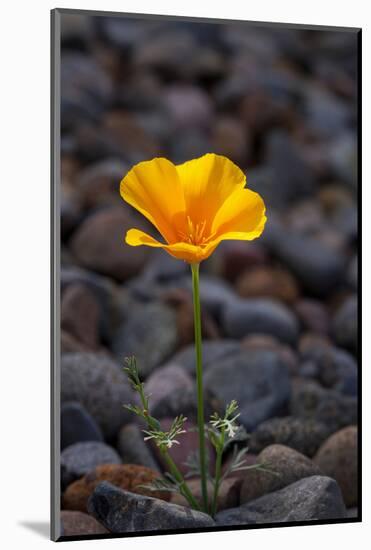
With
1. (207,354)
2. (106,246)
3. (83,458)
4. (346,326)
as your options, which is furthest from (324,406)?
(106,246)

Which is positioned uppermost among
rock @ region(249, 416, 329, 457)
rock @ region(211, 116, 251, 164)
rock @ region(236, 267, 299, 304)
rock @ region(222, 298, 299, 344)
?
rock @ region(211, 116, 251, 164)

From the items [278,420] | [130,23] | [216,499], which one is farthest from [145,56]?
[216,499]

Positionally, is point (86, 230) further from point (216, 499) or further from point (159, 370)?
point (216, 499)

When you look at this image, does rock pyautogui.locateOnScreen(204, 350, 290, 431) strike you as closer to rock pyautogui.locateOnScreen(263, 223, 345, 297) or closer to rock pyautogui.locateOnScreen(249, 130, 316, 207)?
rock pyautogui.locateOnScreen(263, 223, 345, 297)

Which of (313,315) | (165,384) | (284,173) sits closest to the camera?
(165,384)

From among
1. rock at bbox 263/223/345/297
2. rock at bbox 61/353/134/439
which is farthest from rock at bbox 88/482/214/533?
rock at bbox 263/223/345/297

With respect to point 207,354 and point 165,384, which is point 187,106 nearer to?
point 207,354

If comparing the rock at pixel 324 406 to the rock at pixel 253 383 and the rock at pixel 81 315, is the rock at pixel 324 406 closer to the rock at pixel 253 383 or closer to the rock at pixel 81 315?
the rock at pixel 253 383
